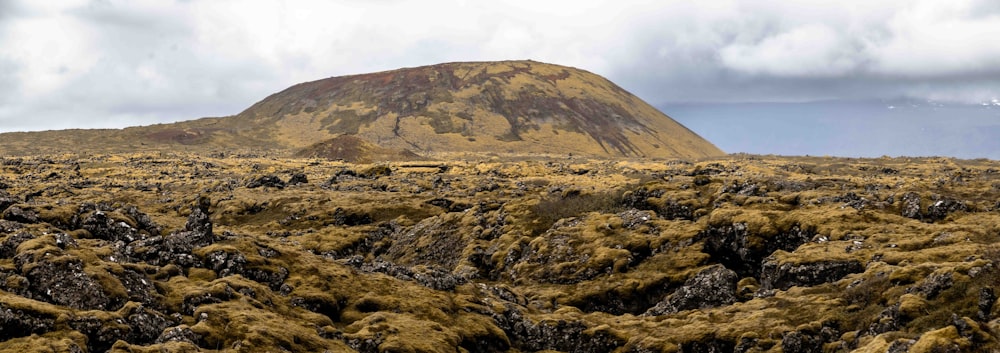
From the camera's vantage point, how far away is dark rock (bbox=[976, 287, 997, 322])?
29.8 metres

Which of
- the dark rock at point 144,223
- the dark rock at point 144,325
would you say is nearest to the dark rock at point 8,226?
the dark rock at point 144,223

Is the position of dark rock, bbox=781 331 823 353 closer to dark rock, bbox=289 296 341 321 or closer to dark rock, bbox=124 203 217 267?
dark rock, bbox=289 296 341 321

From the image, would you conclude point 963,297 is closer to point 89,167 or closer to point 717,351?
point 717,351

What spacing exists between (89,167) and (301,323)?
152 m

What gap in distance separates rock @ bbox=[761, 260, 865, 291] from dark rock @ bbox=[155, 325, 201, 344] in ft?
114

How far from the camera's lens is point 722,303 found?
44250mm

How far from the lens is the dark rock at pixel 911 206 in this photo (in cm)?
5156

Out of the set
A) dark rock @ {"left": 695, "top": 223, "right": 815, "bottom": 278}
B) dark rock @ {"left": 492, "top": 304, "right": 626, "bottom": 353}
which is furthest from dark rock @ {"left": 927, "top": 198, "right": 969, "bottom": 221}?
dark rock @ {"left": 492, "top": 304, "right": 626, "bottom": 353}

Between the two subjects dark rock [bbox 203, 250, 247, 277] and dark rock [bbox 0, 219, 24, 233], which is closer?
dark rock [bbox 0, 219, 24, 233]

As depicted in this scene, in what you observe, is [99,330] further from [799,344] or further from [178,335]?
[799,344]

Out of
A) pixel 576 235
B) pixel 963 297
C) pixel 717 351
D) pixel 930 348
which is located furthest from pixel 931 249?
pixel 576 235

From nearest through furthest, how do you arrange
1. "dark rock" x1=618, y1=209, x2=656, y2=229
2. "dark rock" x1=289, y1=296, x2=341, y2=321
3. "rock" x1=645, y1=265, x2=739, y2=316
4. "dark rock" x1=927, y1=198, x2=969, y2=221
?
"dark rock" x1=289, y1=296, x2=341, y2=321 → "rock" x1=645, y1=265, x2=739, y2=316 → "dark rock" x1=927, y1=198, x2=969, y2=221 → "dark rock" x1=618, y1=209, x2=656, y2=229

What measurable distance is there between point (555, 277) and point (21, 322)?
119 feet

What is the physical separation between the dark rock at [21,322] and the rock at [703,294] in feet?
112
